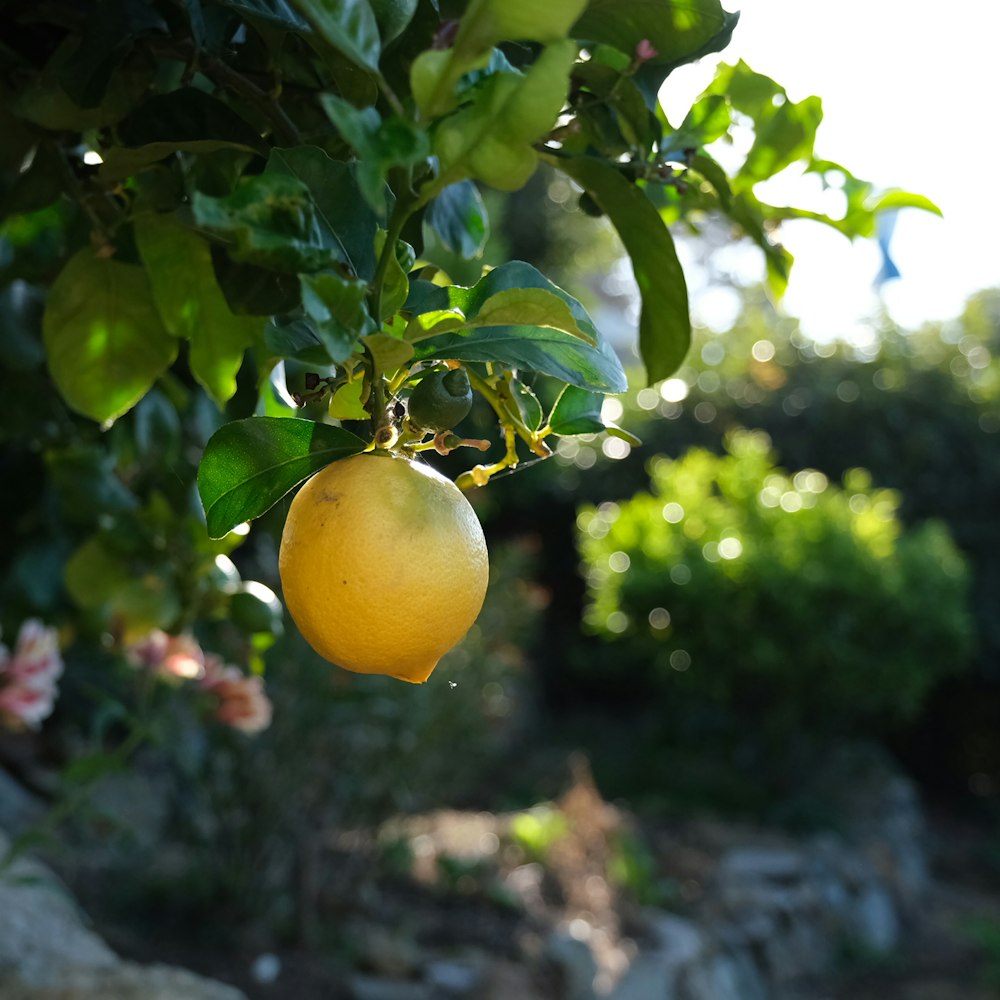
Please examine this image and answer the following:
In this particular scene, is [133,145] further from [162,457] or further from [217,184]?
[162,457]

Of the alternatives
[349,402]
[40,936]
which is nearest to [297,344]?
[349,402]

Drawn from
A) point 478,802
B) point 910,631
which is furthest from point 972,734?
point 478,802

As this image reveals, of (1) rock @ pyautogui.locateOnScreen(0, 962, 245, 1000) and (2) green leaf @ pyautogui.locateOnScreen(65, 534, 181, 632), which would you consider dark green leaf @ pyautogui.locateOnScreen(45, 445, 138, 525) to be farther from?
(1) rock @ pyautogui.locateOnScreen(0, 962, 245, 1000)

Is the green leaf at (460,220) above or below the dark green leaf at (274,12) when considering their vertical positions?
below

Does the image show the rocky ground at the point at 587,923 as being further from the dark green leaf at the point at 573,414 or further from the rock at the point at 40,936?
the dark green leaf at the point at 573,414

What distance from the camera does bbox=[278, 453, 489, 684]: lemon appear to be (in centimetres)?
54

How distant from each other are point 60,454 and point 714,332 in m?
7.31

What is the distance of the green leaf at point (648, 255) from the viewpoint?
69 centimetres

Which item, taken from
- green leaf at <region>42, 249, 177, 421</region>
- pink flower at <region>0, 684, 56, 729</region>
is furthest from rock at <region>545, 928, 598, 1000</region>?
green leaf at <region>42, 249, 177, 421</region>

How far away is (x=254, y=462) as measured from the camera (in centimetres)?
54

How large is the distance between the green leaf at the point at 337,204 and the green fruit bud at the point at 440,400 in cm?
6

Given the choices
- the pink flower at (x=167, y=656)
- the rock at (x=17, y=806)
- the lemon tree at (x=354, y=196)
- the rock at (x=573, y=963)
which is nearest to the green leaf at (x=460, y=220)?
the lemon tree at (x=354, y=196)

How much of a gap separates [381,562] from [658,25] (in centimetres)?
36

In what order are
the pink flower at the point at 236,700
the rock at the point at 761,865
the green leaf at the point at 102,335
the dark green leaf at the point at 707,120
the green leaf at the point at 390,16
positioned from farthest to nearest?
the rock at the point at 761,865
the pink flower at the point at 236,700
the green leaf at the point at 102,335
the dark green leaf at the point at 707,120
the green leaf at the point at 390,16
